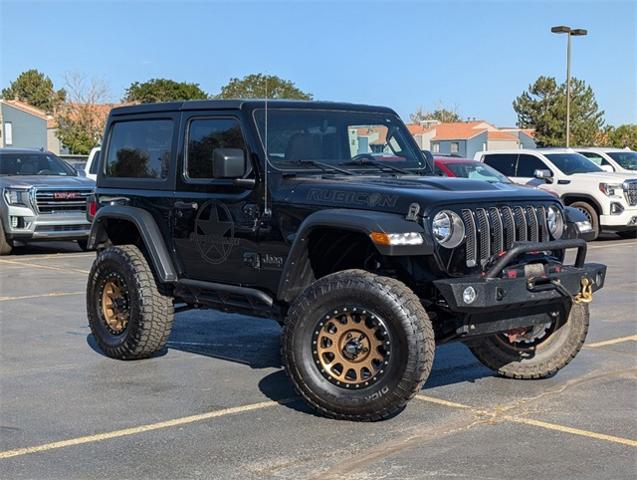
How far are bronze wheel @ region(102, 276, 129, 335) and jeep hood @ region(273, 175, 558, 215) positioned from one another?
1927mm

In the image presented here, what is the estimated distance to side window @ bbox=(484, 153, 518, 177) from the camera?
66.3ft

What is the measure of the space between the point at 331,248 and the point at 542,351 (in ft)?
5.90

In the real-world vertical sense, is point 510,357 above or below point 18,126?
below

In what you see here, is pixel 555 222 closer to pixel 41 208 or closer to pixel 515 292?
pixel 515 292

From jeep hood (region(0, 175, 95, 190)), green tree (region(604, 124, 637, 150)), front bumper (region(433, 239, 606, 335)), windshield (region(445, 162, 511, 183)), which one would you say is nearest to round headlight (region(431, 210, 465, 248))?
front bumper (region(433, 239, 606, 335))

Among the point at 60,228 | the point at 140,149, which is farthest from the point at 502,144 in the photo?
the point at 140,149

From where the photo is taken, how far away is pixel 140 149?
25.7 ft

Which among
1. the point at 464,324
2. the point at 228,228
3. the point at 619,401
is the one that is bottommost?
the point at 619,401

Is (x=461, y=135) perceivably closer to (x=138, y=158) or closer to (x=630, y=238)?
(x=630, y=238)

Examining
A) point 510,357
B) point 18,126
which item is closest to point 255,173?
point 510,357

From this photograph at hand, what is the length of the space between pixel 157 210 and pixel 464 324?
2.84m

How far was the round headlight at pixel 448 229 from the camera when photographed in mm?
5801

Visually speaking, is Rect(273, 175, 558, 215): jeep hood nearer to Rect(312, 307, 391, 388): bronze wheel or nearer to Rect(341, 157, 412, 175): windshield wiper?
Rect(341, 157, 412, 175): windshield wiper

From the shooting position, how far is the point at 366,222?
224 inches
